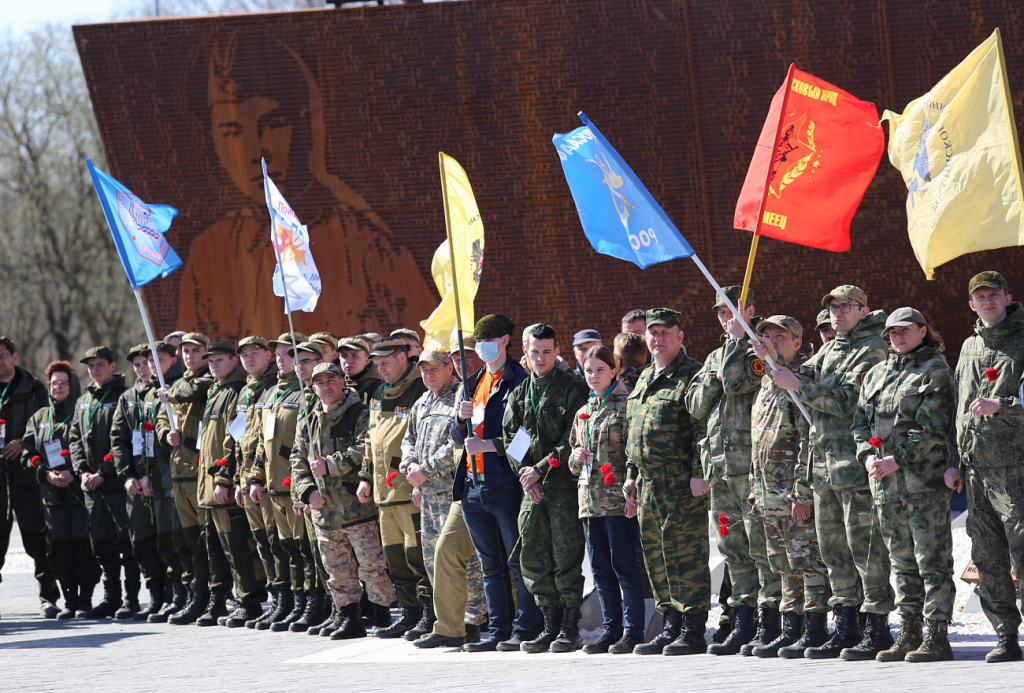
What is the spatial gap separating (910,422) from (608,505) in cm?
178

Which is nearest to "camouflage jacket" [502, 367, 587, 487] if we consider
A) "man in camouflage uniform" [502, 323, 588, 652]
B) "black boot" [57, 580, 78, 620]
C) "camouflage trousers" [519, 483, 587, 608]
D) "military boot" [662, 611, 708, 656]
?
"man in camouflage uniform" [502, 323, 588, 652]

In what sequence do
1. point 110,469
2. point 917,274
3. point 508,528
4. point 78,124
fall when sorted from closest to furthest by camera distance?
point 508,528 → point 110,469 → point 917,274 → point 78,124

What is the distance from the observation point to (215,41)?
1312cm

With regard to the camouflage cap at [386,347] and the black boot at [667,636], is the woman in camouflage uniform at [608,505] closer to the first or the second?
the black boot at [667,636]

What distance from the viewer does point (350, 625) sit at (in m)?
8.41

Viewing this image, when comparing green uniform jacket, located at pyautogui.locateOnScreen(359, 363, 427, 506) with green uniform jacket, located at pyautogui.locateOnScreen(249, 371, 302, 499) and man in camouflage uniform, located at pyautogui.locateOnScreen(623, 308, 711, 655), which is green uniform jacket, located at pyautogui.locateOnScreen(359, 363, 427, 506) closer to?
green uniform jacket, located at pyautogui.locateOnScreen(249, 371, 302, 499)

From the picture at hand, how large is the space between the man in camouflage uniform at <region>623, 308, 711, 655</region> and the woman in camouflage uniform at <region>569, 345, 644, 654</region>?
0.35 feet

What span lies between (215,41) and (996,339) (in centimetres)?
959

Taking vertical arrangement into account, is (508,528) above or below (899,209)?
below

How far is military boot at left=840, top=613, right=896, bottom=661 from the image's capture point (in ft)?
20.5

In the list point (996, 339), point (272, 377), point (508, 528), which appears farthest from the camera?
point (272, 377)

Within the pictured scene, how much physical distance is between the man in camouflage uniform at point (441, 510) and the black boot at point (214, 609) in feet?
7.92

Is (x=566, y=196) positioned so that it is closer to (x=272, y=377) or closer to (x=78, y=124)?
(x=272, y=377)

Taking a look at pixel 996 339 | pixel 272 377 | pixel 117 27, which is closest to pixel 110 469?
pixel 272 377
